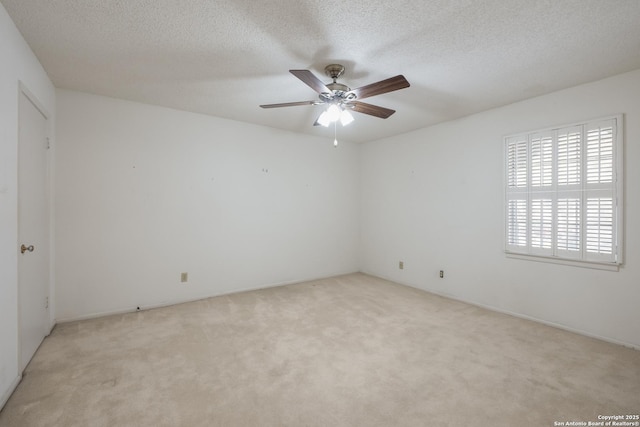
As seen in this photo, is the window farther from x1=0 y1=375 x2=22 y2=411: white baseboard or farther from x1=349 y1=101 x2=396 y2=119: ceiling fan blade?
x1=0 y1=375 x2=22 y2=411: white baseboard

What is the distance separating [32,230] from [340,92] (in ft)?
9.33

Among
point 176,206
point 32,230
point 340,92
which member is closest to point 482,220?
point 340,92

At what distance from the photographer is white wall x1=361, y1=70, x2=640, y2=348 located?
262cm

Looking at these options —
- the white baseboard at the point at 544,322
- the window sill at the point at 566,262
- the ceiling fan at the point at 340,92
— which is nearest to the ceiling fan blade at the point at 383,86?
the ceiling fan at the point at 340,92

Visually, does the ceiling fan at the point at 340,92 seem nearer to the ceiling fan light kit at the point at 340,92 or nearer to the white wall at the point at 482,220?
the ceiling fan light kit at the point at 340,92

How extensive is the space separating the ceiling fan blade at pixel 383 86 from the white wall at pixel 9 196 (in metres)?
2.39

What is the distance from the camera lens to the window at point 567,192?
2.69 meters

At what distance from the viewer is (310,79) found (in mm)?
2080

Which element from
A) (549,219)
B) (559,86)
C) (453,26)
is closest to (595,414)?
(549,219)

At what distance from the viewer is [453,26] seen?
194cm

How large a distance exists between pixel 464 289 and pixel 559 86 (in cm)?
255

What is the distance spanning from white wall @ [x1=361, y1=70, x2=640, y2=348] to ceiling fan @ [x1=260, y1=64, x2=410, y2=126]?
1726mm

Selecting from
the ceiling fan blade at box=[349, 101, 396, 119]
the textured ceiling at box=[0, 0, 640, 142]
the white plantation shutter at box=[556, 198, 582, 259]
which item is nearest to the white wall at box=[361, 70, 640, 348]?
the white plantation shutter at box=[556, 198, 582, 259]

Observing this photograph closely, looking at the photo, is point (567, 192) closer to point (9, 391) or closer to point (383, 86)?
point (383, 86)
